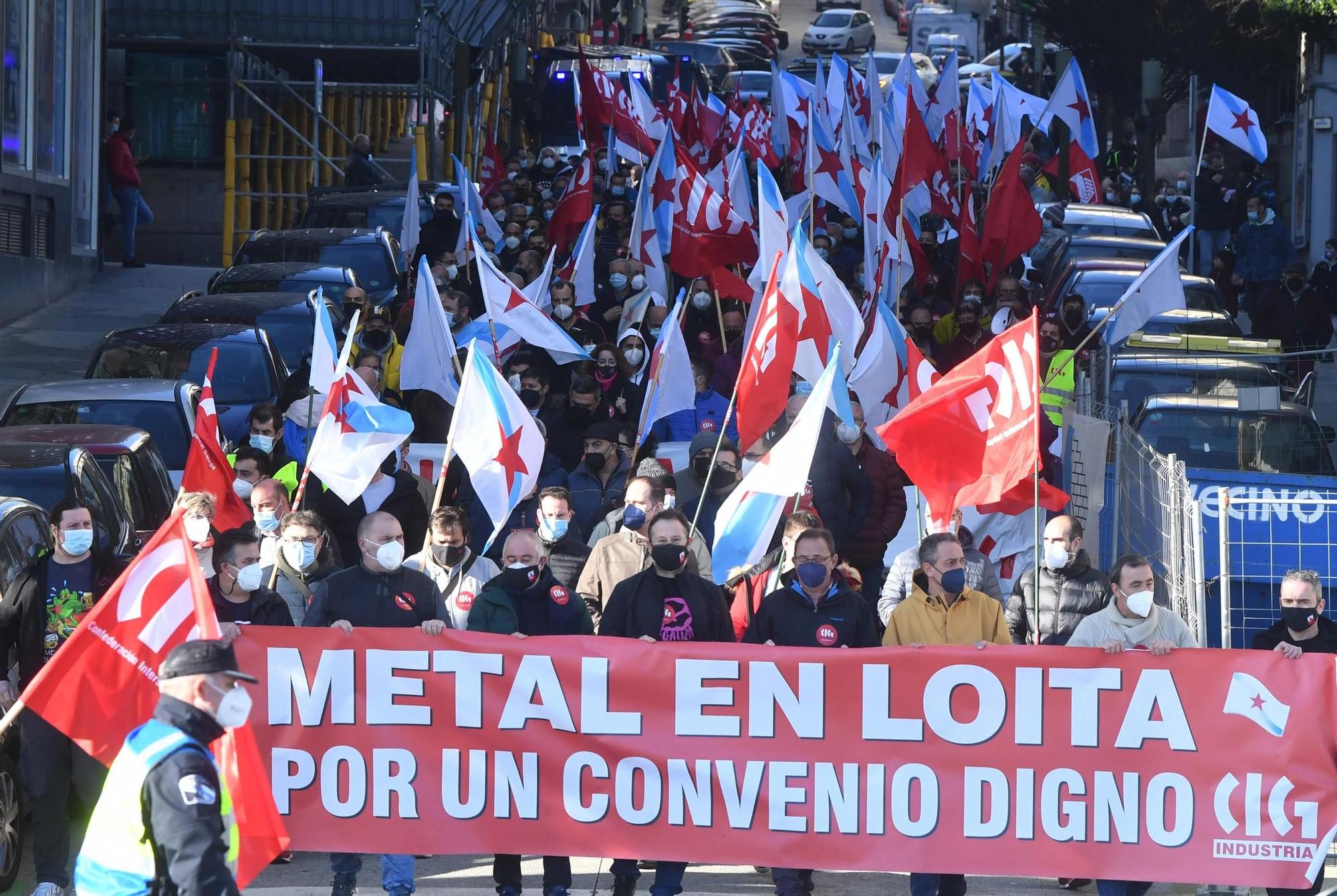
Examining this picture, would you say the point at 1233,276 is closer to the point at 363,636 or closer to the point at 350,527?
the point at 350,527

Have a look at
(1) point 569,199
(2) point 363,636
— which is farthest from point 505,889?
(1) point 569,199

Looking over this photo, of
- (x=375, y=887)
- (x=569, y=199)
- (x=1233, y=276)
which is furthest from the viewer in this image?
(x=1233, y=276)

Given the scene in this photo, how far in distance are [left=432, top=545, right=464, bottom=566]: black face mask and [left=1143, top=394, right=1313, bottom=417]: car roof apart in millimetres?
6097

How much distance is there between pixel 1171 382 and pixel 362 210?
11736 millimetres

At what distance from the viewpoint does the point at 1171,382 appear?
14586mm

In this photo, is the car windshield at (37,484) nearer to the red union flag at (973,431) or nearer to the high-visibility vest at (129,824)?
the red union flag at (973,431)

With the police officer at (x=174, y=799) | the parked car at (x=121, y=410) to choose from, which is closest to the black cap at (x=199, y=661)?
the police officer at (x=174, y=799)

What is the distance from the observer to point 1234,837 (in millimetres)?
7922

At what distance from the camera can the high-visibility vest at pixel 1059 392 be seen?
1308 cm

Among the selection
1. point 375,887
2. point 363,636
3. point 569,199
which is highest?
point 569,199

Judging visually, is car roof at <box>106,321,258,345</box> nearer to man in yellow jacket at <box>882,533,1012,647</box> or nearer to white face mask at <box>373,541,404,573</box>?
white face mask at <box>373,541,404,573</box>

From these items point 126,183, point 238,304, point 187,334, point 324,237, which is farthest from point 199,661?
point 126,183

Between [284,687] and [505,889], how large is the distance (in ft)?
3.85

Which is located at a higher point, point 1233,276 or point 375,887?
point 1233,276
